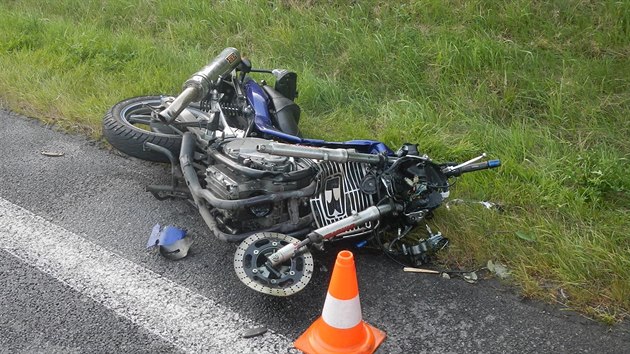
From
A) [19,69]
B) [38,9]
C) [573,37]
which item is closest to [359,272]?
[573,37]

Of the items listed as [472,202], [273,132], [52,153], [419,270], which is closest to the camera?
[419,270]

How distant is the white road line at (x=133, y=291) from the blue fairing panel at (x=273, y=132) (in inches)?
39.1

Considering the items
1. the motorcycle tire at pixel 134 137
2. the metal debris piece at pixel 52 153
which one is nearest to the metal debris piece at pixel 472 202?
the motorcycle tire at pixel 134 137

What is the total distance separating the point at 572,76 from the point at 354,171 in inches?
95.0

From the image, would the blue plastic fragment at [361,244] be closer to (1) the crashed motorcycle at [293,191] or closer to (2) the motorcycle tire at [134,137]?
(1) the crashed motorcycle at [293,191]

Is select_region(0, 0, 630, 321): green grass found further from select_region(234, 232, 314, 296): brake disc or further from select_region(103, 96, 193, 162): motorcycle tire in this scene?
select_region(234, 232, 314, 296): brake disc

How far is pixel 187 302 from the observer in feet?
10.2

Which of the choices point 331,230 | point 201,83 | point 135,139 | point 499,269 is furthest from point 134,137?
point 499,269

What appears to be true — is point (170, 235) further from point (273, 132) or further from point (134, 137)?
point (134, 137)

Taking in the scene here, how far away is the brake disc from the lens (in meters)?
2.98

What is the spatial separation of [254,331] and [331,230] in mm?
613

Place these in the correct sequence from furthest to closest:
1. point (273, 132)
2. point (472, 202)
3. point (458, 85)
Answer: point (458, 85) < point (472, 202) < point (273, 132)

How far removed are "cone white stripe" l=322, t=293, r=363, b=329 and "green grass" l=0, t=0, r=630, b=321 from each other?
3.27ft

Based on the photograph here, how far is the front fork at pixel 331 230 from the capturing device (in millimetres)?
3020
